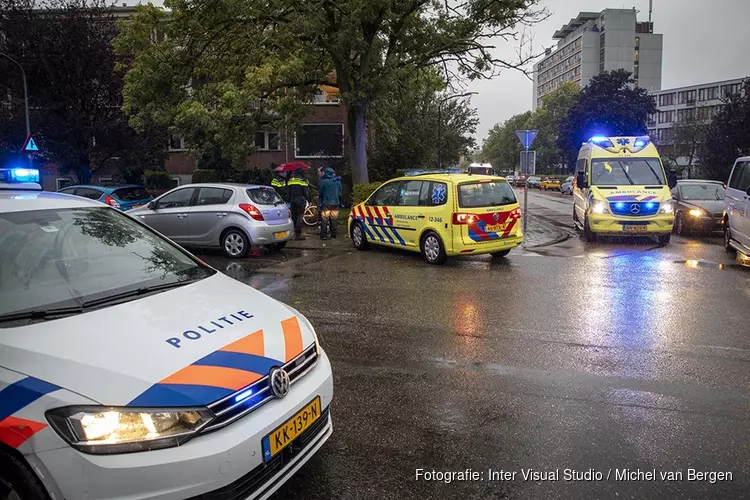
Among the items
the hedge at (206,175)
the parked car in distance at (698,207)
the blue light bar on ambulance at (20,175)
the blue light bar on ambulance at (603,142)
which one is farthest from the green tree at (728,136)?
the blue light bar on ambulance at (20,175)

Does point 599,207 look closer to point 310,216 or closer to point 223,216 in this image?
point 223,216

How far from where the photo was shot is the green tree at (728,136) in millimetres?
31469

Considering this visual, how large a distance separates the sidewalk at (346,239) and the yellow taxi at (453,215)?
2.23 meters

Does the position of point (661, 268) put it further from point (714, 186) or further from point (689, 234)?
point (714, 186)

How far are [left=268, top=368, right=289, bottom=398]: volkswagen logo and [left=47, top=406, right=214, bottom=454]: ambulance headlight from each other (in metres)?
0.42

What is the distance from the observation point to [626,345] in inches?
236

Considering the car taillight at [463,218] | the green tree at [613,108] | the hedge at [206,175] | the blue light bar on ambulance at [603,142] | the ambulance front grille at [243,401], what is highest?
the green tree at [613,108]

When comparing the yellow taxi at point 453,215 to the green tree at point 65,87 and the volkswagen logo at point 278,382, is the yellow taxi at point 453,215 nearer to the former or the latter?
the volkswagen logo at point 278,382

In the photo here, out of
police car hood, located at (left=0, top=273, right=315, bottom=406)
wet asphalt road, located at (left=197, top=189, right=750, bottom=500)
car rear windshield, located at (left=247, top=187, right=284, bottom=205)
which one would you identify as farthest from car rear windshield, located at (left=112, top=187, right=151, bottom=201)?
police car hood, located at (left=0, top=273, right=315, bottom=406)

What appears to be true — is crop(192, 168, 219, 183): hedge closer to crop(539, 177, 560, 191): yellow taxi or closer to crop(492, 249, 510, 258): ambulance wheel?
crop(492, 249, 510, 258): ambulance wheel

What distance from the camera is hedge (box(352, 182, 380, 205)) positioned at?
1908cm

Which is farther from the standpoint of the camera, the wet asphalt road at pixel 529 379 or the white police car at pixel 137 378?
the wet asphalt road at pixel 529 379

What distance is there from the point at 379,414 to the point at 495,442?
2.97 feet

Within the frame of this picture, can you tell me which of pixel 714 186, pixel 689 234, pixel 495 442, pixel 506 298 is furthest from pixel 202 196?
pixel 714 186
